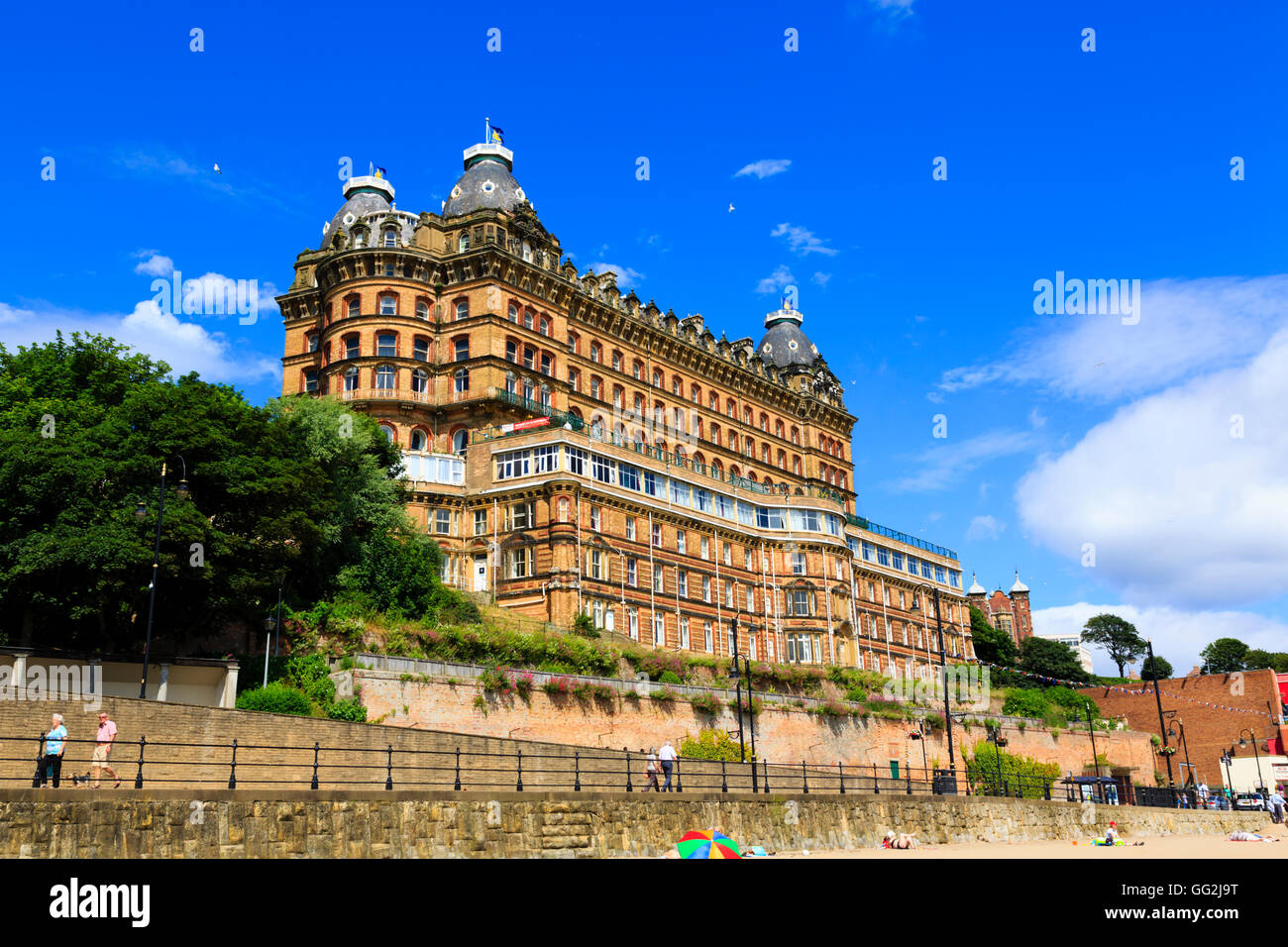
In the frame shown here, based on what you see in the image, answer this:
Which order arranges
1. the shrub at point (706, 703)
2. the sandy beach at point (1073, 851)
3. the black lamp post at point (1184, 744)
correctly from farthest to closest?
the black lamp post at point (1184, 744), the shrub at point (706, 703), the sandy beach at point (1073, 851)

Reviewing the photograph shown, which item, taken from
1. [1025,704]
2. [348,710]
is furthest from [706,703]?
[1025,704]

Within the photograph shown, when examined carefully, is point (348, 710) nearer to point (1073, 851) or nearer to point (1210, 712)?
point (1073, 851)

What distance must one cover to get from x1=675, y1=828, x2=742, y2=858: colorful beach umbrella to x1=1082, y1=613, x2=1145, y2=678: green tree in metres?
129

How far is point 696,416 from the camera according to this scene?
87.2m

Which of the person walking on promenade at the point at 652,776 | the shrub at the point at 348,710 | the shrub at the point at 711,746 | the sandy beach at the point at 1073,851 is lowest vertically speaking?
the sandy beach at the point at 1073,851

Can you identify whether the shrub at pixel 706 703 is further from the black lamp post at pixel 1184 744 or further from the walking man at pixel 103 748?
the black lamp post at pixel 1184 744

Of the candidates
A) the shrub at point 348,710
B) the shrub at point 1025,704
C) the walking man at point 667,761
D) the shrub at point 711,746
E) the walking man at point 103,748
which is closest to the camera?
the walking man at point 103,748

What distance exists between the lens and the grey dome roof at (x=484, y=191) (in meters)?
74.3

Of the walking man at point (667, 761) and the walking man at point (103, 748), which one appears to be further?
the walking man at point (667, 761)

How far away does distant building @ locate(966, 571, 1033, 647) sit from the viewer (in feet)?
599

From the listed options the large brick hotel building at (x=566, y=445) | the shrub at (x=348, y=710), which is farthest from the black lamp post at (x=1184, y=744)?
the shrub at (x=348, y=710)

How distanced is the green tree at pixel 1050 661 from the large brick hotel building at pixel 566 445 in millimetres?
30146

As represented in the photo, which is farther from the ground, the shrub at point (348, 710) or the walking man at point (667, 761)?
the shrub at point (348, 710)

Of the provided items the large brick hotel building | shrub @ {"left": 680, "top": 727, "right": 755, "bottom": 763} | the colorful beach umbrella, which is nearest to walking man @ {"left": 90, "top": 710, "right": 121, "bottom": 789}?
the colorful beach umbrella
